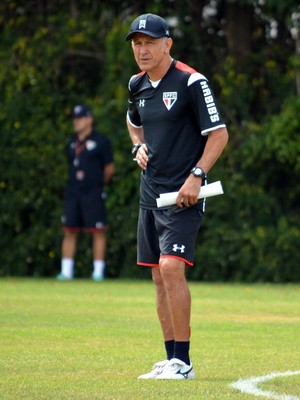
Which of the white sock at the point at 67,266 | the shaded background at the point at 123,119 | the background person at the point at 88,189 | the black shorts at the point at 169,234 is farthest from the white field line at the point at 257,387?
the white sock at the point at 67,266

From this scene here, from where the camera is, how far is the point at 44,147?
19.2 m

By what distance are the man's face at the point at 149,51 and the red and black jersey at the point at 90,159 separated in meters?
10.1

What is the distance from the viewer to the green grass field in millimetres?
7297

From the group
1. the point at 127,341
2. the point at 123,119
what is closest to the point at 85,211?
the point at 123,119

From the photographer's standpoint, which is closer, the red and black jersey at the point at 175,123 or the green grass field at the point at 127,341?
the green grass field at the point at 127,341

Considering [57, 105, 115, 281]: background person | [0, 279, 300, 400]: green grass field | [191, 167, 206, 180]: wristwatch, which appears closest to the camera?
[0, 279, 300, 400]: green grass field

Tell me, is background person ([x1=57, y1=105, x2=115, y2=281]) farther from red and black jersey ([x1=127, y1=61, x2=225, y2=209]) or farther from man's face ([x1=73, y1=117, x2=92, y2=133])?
red and black jersey ([x1=127, y1=61, x2=225, y2=209])

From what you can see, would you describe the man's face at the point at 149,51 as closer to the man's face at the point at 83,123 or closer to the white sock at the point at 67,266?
the man's face at the point at 83,123

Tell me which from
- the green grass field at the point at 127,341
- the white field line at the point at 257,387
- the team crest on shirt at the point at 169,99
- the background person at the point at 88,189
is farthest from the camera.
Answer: the background person at the point at 88,189

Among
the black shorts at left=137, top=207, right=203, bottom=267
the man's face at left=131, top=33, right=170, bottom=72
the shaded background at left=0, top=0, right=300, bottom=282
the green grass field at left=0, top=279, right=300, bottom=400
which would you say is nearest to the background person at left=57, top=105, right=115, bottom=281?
the shaded background at left=0, top=0, right=300, bottom=282

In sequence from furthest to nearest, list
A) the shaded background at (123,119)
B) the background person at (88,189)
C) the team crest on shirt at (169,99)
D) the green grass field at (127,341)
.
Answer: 1. the background person at (88,189)
2. the shaded background at (123,119)
3. the team crest on shirt at (169,99)
4. the green grass field at (127,341)

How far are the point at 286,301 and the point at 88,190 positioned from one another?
16.1 feet

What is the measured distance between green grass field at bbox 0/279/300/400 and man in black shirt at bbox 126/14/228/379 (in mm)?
455

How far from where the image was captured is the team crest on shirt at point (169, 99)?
784 cm
